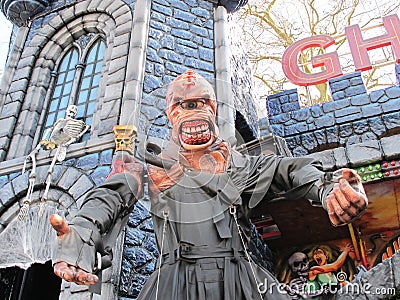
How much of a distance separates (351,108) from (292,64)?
7.21ft

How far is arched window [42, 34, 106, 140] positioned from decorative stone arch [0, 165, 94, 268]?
113cm

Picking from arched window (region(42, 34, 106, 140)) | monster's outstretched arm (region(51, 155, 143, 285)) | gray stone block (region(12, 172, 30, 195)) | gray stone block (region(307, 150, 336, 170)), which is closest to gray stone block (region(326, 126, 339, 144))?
gray stone block (region(307, 150, 336, 170))

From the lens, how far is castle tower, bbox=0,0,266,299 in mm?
5211

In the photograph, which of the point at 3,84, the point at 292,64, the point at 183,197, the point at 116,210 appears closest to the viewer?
the point at 116,210

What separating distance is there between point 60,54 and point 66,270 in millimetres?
5784

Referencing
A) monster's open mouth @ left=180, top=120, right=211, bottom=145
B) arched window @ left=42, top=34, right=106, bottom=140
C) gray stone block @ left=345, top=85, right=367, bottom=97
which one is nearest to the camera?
monster's open mouth @ left=180, top=120, right=211, bottom=145

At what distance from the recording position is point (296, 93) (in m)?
7.95

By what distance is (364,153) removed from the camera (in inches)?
218

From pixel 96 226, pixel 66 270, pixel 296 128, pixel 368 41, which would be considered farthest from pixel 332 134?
pixel 66 270

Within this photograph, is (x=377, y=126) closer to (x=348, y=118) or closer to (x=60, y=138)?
(x=348, y=118)

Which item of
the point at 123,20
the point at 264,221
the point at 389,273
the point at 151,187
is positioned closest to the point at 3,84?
the point at 123,20

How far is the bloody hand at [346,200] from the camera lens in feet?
7.59

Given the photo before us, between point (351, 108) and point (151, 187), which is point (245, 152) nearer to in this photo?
point (151, 187)

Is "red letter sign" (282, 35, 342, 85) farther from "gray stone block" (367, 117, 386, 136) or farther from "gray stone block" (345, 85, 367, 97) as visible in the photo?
"gray stone block" (367, 117, 386, 136)
